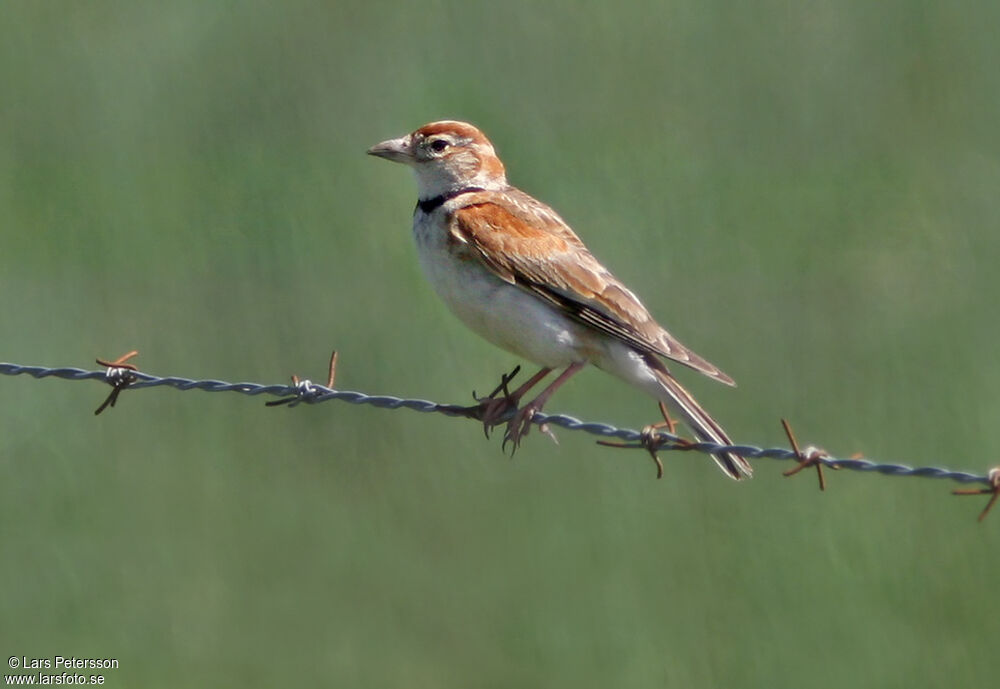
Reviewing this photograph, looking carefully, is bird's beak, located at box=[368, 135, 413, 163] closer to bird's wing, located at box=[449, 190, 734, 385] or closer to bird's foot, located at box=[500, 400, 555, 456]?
bird's wing, located at box=[449, 190, 734, 385]

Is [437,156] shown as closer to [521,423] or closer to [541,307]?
[541,307]

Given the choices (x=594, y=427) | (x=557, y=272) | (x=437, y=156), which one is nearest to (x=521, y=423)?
(x=557, y=272)

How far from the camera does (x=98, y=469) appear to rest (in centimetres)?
880

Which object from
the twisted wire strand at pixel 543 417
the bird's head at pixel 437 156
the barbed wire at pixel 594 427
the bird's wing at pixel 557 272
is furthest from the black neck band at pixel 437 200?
the twisted wire strand at pixel 543 417

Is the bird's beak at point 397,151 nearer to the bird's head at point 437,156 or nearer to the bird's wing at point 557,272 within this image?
the bird's head at point 437,156

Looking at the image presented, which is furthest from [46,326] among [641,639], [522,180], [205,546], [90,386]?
[641,639]

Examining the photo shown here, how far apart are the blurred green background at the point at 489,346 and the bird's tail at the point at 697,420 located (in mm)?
1996

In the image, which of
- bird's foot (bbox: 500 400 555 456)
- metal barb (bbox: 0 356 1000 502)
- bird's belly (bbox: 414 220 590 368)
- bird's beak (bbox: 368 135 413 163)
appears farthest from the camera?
bird's beak (bbox: 368 135 413 163)

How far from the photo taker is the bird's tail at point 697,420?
234 inches

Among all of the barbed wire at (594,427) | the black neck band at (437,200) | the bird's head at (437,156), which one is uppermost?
the bird's head at (437,156)

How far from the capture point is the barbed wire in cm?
465

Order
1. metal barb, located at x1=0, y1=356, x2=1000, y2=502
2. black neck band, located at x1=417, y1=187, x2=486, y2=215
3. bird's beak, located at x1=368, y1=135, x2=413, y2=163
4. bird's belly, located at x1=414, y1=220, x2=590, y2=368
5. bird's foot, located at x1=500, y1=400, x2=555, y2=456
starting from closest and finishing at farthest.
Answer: metal barb, located at x1=0, y1=356, x2=1000, y2=502 → bird's foot, located at x1=500, y1=400, x2=555, y2=456 → bird's belly, located at x1=414, y1=220, x2=590, y2=368 → black neck band, located at x1=417, y1=187, x2=486, y2=215 → bird's beak, located at x1=368, y1=135, x2=413, y2=163

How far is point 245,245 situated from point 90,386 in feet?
3.98

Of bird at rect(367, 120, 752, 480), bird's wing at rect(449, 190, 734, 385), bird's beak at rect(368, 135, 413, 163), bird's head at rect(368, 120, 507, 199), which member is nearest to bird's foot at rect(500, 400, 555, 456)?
bird at rect(367, 120, 752, 480)
